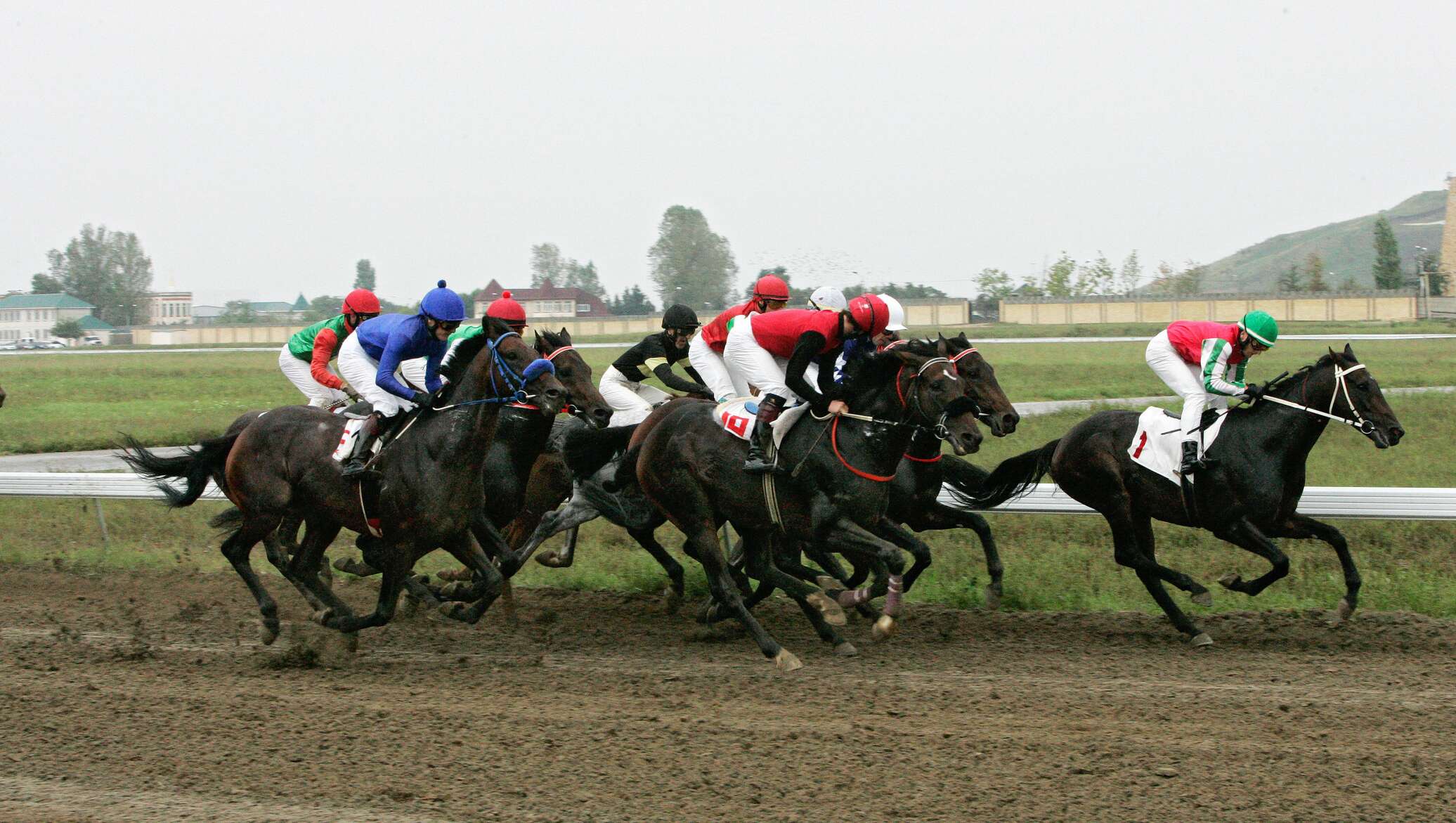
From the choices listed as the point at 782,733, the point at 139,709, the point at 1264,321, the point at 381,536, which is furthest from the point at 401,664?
the point at 1264,321

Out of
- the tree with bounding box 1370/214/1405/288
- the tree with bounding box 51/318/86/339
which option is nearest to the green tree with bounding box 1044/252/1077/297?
the tree with bounding box 1370/214/1405/288

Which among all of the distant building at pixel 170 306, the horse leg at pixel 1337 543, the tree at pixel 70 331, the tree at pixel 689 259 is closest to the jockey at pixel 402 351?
the horse leg at pixel 1337 543

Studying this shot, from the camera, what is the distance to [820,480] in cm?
745

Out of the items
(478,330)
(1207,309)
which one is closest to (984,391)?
(478,330)

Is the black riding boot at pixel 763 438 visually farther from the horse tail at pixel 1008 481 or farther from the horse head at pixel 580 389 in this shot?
the horse tail at pixel 1008 481

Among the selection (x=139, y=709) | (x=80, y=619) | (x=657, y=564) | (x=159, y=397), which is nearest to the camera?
(x=139, y=709)

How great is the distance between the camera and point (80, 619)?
28.8 feet

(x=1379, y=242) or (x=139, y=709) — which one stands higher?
(x=1379, y=242)

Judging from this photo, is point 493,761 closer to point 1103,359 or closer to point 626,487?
point 626,487

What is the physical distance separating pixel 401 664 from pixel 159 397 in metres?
26.8

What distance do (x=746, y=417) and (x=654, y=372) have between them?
1963 millimetres

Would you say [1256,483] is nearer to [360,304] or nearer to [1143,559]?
[1143,559]

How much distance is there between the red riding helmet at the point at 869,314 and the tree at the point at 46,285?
13770 centimetres

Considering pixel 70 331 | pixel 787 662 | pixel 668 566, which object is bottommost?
pixel 787 662
